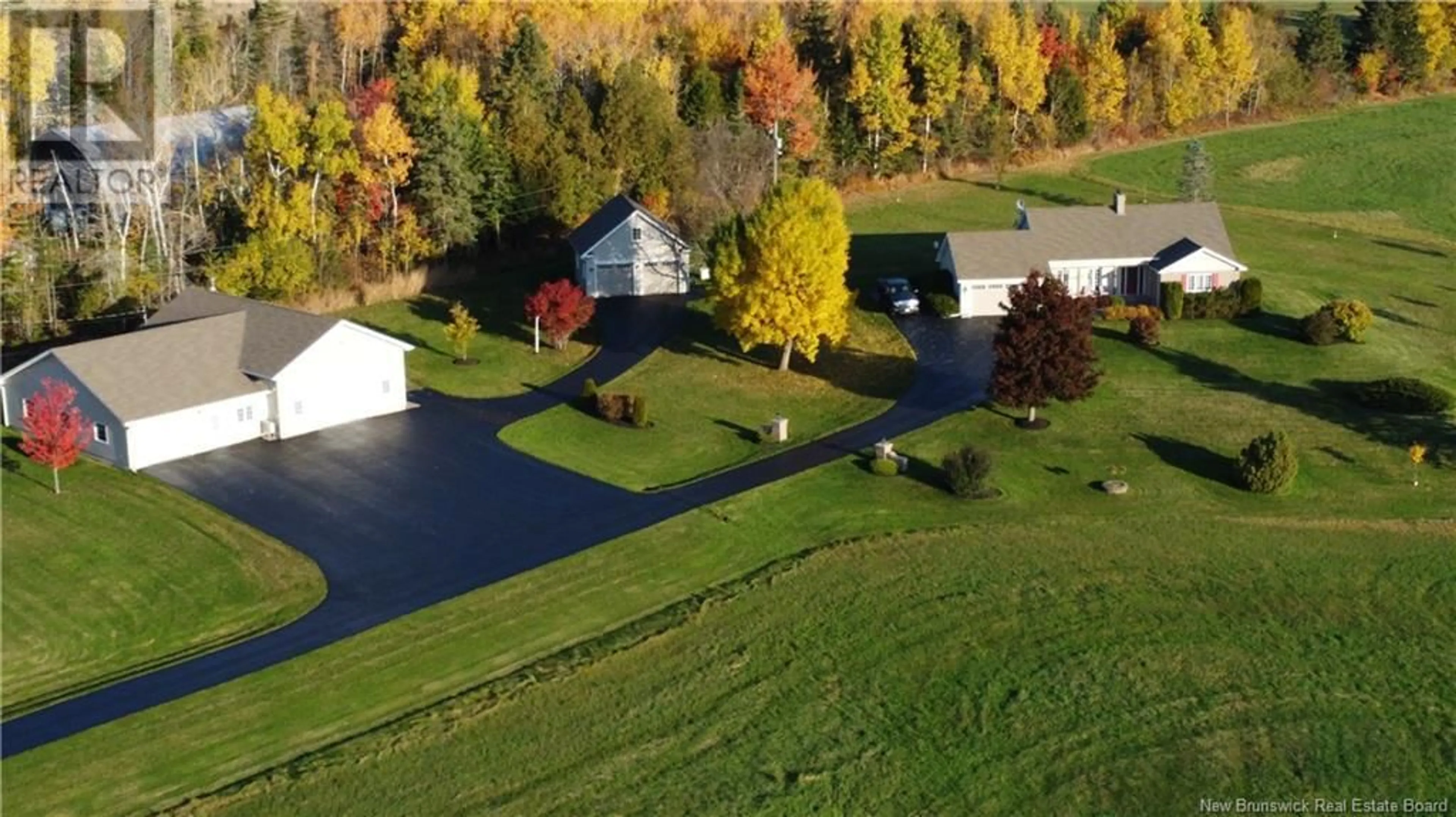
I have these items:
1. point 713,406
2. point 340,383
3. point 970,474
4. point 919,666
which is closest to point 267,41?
point 340,383

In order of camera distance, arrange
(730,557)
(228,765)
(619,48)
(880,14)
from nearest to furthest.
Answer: (228,765) < (730,557) < (619,48) < (880,14)

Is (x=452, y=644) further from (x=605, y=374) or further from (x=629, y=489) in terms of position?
(x=605, y=374)

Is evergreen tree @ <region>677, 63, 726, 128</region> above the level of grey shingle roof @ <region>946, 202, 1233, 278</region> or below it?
above

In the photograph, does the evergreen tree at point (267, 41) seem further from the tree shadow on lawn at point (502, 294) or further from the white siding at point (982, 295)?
the white siding at point (982, 295)

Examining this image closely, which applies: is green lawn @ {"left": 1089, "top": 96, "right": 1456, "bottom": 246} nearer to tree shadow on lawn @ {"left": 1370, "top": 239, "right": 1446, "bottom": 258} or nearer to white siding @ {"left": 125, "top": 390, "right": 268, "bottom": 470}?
tree shadow on lawn @ {"left": 1370, "top": 239, "right": 1446, "bottom": 258}

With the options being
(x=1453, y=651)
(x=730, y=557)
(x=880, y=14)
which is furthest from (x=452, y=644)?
(x=880, y=14)

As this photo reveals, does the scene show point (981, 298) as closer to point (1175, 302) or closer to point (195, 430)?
point (1175, 302)

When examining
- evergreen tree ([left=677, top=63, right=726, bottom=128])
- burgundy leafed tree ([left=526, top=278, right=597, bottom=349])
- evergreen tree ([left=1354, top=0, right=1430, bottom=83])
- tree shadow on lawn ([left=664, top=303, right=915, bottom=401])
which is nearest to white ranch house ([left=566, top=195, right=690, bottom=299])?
tree shadow on lawn ([left=664, top=303, right=915, bottom=401])
